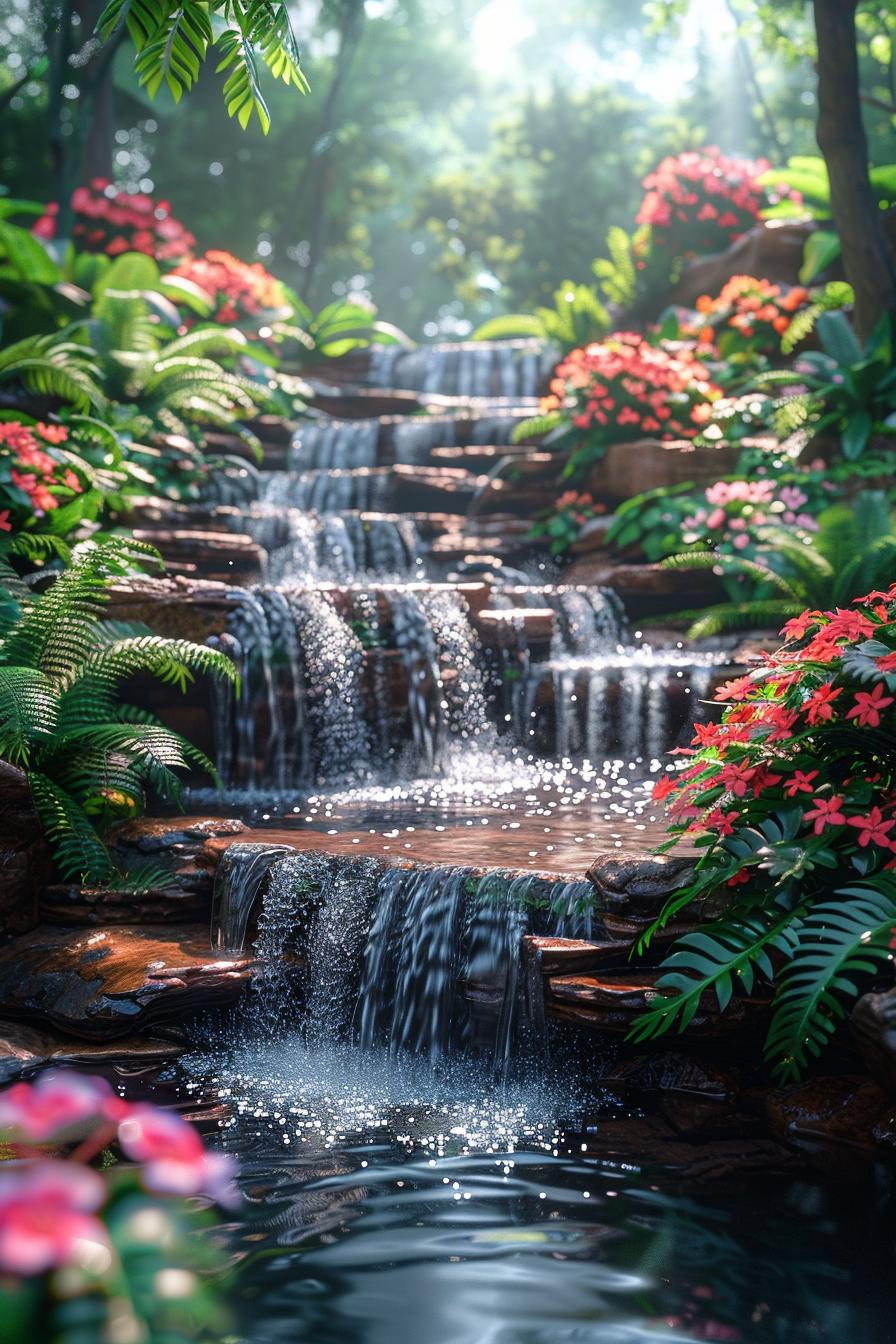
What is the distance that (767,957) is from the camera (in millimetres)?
3680

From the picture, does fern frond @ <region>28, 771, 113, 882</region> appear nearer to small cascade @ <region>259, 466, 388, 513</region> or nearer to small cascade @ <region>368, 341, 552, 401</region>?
small cascade @ <region>259, 466, 388, 513</region>

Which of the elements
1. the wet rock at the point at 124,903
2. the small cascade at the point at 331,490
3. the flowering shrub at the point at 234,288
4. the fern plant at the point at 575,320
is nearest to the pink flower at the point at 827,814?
the wet rock at the point at 124,903

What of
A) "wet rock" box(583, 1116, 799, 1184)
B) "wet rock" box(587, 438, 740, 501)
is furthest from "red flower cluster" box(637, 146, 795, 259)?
"wet rock" box(583, 1116, 799, 1184)

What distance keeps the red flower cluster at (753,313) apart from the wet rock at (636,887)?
9.50 m

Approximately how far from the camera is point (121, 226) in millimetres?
16750

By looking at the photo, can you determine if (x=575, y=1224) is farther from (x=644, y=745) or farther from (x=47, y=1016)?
(x=644, y=745)

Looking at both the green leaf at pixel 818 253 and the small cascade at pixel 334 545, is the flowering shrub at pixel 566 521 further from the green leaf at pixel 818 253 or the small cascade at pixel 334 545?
the green leaf at pixel 818 253

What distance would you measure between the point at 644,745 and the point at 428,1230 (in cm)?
491

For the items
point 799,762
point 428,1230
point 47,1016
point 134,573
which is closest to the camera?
point 428,1230

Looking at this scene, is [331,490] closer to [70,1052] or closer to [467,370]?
[467,370]

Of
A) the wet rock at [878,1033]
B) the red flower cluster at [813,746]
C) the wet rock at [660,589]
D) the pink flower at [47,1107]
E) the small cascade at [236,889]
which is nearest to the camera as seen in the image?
the pink flower at [47,1107]

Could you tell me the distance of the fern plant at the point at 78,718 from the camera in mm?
5262

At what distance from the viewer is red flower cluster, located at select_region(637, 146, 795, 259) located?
1553cm

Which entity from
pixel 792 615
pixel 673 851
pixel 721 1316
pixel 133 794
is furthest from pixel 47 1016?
pixel 792 615
